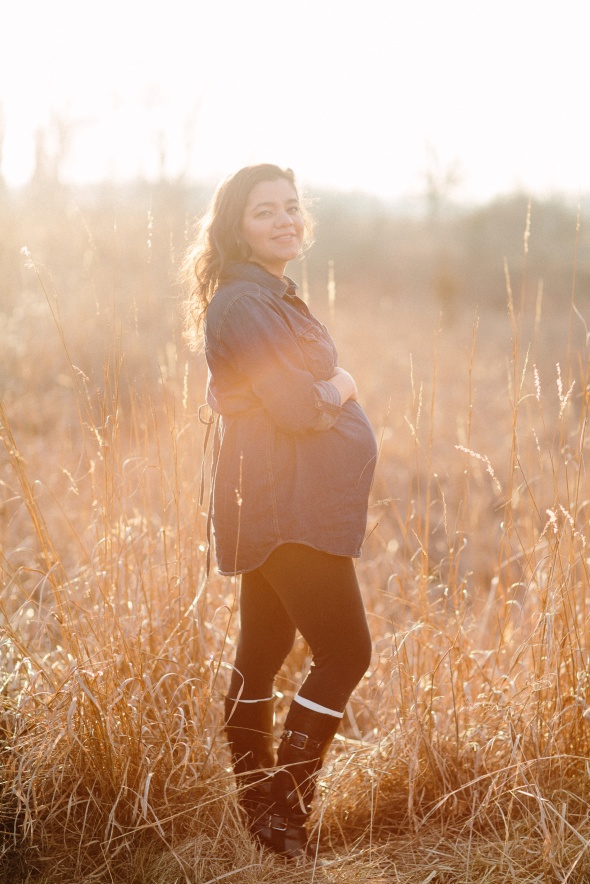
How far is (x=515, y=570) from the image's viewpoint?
4.92 metres

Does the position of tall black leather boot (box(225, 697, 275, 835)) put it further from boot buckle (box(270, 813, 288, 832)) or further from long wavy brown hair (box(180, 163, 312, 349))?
long wavy brown hair (box(180, 163, 312, 349))

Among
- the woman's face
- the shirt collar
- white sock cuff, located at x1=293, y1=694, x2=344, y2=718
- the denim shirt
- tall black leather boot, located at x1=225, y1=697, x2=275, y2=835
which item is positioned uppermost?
the woman's face

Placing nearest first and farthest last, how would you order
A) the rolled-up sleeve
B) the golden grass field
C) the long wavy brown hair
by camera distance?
1. the rolled-up sleeve
2. the golden grass field
3. the long wavy brown hair

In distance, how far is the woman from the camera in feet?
5.65

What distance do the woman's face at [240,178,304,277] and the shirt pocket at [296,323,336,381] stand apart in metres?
0.20

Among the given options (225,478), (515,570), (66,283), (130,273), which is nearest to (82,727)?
(225,478)

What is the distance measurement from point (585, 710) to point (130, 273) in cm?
960

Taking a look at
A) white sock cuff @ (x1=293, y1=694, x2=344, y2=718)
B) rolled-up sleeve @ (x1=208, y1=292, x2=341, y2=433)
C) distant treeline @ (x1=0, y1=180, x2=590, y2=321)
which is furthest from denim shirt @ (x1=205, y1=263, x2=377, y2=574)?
distant treeline @ (x1=0, y1=180, x2=590, y2=321)

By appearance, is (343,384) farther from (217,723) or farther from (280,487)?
(217,723)

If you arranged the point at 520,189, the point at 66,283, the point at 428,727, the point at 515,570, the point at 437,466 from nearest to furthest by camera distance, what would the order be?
the point at 428,727 → the point at 515,570 → the point at 437,466 → the point at 66,283 → the point at 520,189

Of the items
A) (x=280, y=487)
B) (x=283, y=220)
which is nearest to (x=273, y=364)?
(x=280, y=487)

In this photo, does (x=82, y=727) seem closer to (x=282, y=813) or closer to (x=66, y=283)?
(x=282, y=813)

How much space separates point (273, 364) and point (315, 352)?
6.9 inches

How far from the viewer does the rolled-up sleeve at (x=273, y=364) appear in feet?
5.49
